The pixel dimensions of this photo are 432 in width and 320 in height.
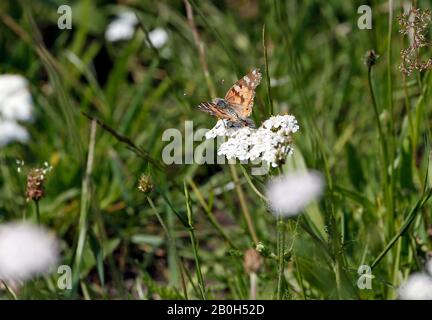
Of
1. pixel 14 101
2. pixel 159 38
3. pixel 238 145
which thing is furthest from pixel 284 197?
pixel 159 38

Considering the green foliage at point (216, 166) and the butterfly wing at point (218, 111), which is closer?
the butterfly wing at point (218, 111)

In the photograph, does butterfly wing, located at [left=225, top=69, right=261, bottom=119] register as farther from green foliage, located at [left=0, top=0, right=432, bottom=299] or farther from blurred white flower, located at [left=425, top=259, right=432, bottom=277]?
blurred white flower, located at [left=425, top=259, right=432, bottom=277]

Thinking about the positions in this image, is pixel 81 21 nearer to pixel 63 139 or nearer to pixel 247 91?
pixel 63 139

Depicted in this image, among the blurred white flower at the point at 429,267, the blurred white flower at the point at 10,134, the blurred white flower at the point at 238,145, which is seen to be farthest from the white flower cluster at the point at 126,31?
the blurred white flower at the point at 238,145

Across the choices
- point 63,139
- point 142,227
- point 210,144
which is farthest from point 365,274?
point 63,139

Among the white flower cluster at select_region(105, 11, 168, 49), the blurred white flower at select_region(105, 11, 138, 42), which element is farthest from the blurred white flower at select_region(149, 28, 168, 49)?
the blurred white flower at select_region(105, 11, 138, 42)

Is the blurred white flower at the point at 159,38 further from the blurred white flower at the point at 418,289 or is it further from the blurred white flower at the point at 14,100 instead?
the blurred white flower at the point at 418,289
